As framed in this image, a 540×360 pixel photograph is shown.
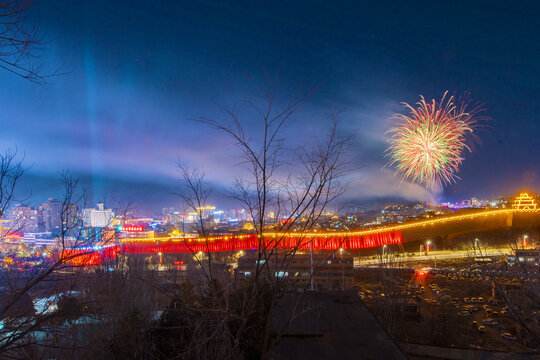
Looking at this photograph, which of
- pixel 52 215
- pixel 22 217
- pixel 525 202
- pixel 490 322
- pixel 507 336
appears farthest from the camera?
pixel 525 202

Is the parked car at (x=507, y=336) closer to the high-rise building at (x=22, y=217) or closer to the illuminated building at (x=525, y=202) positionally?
the illuminated building at (x=525, y=202)

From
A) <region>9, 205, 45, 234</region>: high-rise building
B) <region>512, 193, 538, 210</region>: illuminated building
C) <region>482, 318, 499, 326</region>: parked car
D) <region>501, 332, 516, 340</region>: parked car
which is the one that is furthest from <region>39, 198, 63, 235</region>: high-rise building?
<region>512, 193, 538, 210</region>: illuminated building

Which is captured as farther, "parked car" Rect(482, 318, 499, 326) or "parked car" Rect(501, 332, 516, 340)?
"parked car" Rect(482, 318, 499, 326)

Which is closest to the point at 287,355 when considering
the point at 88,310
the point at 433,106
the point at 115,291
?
the point at 88,310

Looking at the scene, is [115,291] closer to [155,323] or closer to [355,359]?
[155,323]

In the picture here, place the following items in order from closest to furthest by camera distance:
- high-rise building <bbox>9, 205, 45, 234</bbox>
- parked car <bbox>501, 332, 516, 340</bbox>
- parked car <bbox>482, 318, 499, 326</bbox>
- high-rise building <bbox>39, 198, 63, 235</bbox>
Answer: high-rise building <bbox>9, 205, 45, 234</bbox> < high-rise building <bbox>39, 198, 63, 235</bbox> < parked car <bbox>501, 332, 516, 340</bbox> < parked car <bbox>482, 318, 499, 326</bbox>

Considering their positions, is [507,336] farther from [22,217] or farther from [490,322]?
[22,217]

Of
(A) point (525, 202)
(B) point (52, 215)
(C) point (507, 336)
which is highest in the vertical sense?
(B) point (52, 215)

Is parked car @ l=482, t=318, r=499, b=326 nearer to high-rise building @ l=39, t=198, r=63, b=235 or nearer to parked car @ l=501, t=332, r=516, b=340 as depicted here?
parked car @ l=501, t=332, r=516, b=340

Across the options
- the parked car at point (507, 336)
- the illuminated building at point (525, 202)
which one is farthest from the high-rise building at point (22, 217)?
the illuminated building at point (525, 202)

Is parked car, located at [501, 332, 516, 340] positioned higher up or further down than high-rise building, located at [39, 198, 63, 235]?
further down

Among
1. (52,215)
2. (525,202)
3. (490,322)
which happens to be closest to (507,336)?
(490,322)
